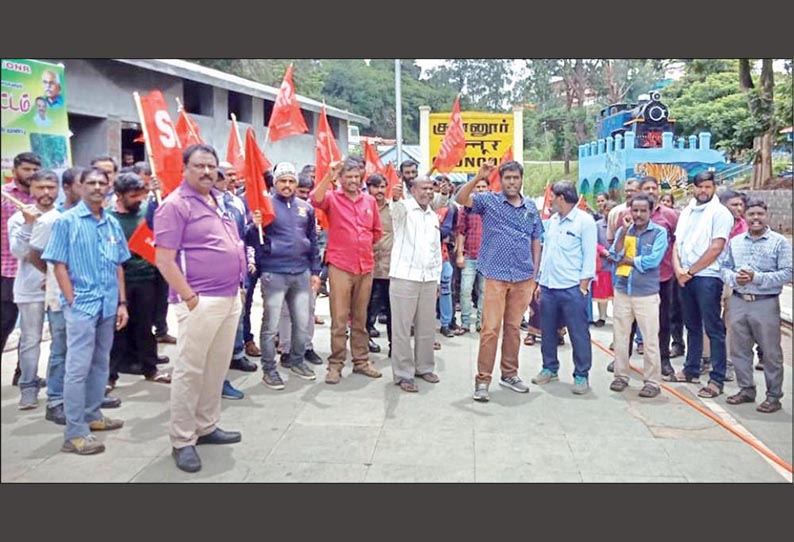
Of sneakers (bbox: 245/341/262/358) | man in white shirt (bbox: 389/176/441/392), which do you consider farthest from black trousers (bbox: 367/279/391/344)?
man in white shirt (bbox: 389/176/441/392)

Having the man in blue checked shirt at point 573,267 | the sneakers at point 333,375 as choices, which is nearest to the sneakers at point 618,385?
the man in blue checked shirt at point 573,267

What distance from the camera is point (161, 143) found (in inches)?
165

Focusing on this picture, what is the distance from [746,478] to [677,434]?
2.18ft

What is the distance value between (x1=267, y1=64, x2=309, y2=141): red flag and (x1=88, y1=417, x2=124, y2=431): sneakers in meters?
2.84

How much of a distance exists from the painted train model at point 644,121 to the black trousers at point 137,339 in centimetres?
691

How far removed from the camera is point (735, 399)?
482 cm

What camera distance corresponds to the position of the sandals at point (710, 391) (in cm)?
501

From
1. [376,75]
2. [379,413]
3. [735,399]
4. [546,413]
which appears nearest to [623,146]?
[376,75]

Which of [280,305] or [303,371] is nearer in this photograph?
[280,305]

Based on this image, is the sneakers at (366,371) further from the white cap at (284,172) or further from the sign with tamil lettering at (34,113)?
the sign with tamil lettering at (34,113)

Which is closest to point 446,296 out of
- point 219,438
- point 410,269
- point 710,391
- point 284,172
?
point 410,269

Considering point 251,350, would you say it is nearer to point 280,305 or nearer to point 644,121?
point 280,305

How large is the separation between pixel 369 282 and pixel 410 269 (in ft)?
1.55

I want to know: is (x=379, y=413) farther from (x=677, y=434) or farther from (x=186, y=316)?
(x=677, y=434)
